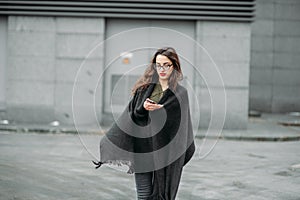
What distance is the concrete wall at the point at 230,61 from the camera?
15242 mm

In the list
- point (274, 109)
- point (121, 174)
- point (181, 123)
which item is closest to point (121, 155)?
point (181, 123)

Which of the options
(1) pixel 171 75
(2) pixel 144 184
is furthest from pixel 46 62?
(1) pixel 171 75

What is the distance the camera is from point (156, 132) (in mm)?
4391

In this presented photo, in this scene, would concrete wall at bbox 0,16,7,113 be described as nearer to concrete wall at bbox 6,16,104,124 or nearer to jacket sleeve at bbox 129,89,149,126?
concrete wall at bbox 6,16,104,124

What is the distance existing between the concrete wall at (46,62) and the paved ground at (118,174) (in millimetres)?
3247

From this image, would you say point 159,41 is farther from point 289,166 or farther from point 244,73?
point 289,166

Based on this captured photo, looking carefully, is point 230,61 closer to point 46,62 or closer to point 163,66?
point 46,62

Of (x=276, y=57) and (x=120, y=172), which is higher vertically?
(x=276, y=57)

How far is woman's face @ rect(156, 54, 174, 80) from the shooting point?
437 centimetres

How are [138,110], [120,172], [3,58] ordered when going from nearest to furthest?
1. [138,110]
2. [120,172]
3. [3,58]

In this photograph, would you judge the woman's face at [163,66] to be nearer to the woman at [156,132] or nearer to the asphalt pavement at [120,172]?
the woman at [156,132]

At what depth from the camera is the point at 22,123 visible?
50.1 feet

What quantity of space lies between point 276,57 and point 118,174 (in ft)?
46.1

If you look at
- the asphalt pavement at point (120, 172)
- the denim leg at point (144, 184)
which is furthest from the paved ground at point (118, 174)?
the denim leg at point (144, 184)
